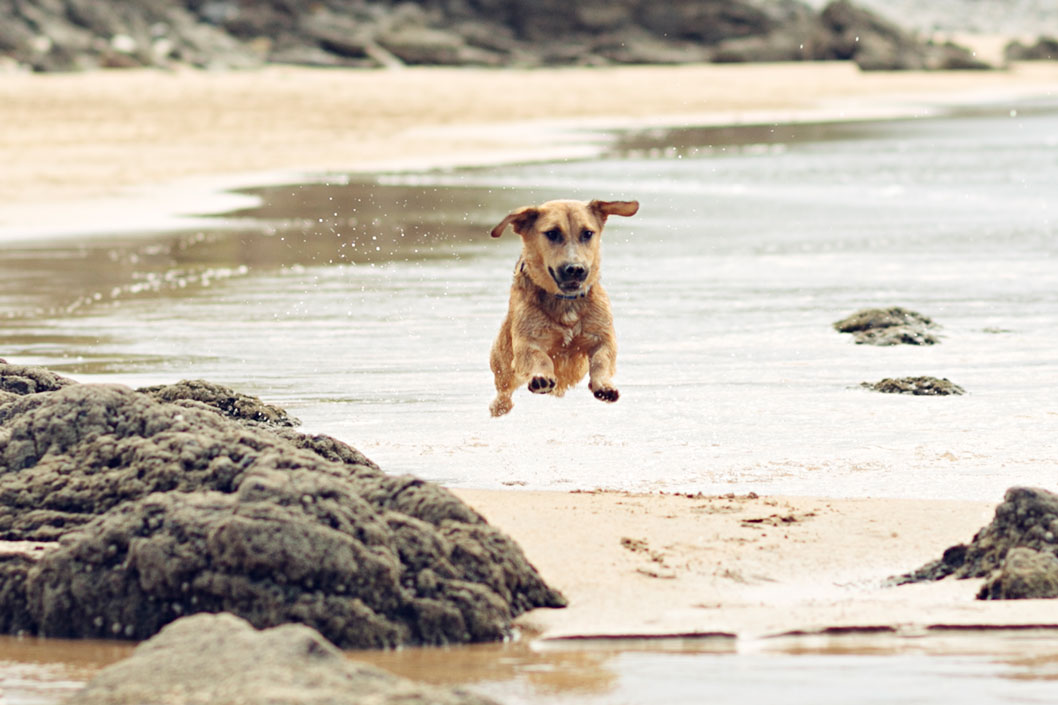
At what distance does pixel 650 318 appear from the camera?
1070 centimetres

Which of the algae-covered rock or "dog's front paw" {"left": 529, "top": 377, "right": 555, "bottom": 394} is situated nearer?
the algae-covered rock

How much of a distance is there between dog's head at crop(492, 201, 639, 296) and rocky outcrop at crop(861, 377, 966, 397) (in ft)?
5.88

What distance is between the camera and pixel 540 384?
688cm

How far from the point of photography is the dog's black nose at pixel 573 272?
717 centimetres

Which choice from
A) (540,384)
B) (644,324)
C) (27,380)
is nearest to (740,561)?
(540,384)

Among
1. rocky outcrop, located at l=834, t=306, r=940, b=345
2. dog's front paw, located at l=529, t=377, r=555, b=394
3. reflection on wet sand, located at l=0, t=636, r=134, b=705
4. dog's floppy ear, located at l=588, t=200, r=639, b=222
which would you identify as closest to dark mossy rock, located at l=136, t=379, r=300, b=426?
dog's front paw, located at l=529, t=377, r=555, b=394

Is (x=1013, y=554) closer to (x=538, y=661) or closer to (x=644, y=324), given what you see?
(x=538, y=661)

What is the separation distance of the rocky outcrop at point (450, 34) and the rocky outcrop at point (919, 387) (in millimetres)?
32532

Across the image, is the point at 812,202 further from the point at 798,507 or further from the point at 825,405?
the point at 798,507

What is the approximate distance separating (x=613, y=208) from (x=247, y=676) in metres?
4.17

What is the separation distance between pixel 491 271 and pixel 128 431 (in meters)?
7.79

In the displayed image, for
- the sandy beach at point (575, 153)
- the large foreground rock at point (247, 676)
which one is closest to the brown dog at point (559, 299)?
the sandy beach at point (575, 153)

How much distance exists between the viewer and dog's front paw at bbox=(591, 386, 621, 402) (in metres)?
6.83

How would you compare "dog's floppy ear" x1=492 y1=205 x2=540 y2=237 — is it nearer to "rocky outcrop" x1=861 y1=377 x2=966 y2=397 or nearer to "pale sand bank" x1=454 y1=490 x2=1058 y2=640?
"pale sand bank" x1=454 y1=490 x2=1058 y2=640
